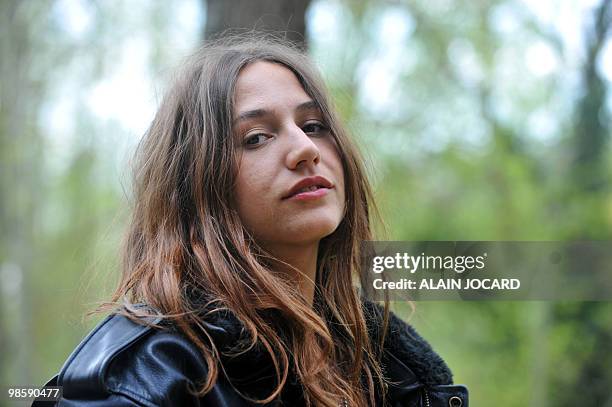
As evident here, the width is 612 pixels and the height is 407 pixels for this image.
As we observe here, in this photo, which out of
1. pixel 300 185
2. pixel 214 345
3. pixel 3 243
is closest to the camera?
pixel 214 345

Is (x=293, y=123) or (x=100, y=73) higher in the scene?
(x=100, y=73)

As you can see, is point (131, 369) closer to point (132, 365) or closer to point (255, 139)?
point (132, 365)

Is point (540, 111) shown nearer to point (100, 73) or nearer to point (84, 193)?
point (100, 73)

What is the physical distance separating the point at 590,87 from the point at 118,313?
21.7 ft

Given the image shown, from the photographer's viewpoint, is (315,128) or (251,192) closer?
(251,192)

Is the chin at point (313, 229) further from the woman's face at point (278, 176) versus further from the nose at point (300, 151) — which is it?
the nose at point (300, 151)

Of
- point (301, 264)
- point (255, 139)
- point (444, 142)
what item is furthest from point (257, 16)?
point (444, 142)

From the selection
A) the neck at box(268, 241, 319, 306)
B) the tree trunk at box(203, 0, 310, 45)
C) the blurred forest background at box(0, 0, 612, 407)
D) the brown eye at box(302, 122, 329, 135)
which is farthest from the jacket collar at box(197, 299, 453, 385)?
the blurred forest background at box(0, 0, 612, 407)

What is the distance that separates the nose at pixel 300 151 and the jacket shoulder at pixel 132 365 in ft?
1.56

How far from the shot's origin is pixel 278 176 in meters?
1.64

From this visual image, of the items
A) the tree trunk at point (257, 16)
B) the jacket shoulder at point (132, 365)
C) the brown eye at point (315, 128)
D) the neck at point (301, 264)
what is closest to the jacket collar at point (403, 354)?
the jacket shoulder at point (132, 365)

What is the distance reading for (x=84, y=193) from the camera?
27.7 ft

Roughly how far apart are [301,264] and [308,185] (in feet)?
0.70

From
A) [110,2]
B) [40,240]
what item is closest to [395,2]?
[110,2]
